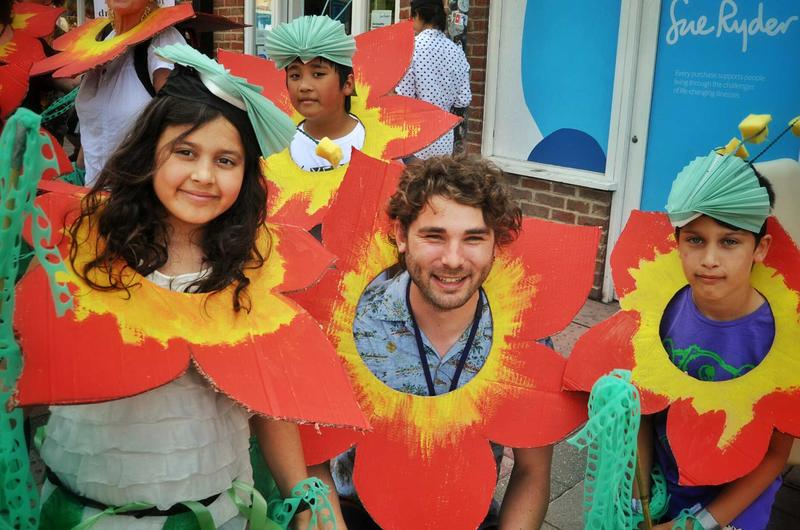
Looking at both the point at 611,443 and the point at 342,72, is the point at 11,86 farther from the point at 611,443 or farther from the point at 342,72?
the point at 611,443

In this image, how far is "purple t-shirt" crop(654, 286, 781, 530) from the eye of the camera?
203 cm

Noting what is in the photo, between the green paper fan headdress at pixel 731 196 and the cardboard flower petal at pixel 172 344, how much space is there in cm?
101

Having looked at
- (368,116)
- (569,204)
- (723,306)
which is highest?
(368,116)

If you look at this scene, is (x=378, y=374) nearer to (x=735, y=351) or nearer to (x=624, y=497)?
(x=624, y=497)

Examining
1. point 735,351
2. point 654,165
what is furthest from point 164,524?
point 654,165

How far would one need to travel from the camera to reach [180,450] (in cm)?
154

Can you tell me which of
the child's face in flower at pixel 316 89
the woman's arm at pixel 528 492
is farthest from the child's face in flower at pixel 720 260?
the child's face in flower at pixel 316 89

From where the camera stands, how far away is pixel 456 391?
1.94 meters

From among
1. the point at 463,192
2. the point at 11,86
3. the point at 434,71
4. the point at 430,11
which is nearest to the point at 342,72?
the point at 463,192

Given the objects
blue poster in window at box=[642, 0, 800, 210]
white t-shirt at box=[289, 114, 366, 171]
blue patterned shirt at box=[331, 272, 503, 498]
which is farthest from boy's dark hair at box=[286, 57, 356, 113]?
blue poster in window at box=[642, 0, 800, 210]

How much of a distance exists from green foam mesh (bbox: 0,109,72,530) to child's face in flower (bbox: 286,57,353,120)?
163cm

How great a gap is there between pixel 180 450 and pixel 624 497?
94 centimetres

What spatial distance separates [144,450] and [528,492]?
3.19 feet

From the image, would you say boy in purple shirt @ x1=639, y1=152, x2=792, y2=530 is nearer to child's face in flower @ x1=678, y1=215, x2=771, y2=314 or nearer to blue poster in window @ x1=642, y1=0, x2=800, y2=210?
child's face in flower @ x1=678, y1=215, x2=771, y2=314
